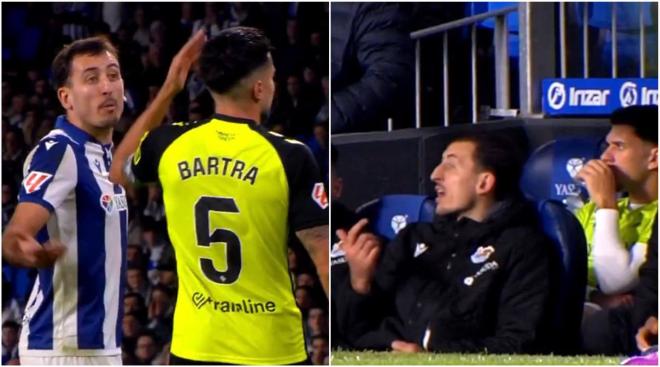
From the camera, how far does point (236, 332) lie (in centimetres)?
564

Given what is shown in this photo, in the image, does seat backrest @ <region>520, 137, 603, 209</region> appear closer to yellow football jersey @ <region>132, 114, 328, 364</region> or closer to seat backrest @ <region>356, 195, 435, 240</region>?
seat backrest @ <region>356, 195, 435, 240</region>

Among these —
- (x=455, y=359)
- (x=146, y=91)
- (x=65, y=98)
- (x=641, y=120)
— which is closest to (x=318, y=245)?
(x=65, y=98)

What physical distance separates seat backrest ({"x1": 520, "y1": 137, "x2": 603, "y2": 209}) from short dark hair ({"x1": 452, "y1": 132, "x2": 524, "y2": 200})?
93mm

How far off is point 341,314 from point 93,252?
246 centimetres

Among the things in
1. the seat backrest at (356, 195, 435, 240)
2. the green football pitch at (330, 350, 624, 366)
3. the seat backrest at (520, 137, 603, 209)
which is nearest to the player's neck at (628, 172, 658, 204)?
the seat backrest at (520, 137, 603, 209)

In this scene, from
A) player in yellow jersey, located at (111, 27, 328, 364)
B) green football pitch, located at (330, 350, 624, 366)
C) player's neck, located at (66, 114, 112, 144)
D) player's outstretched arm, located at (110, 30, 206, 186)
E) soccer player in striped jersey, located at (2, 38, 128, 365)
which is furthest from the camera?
green football pitch, located at (330, 350, 624, 366)

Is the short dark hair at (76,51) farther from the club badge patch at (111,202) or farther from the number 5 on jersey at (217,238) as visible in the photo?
the number 5 on jersey at (217,238)

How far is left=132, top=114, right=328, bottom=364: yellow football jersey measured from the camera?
561 cm

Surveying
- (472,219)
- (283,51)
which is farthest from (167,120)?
(472,219)

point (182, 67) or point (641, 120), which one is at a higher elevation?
point (182, 67)

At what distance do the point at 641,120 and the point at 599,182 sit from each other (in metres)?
0.38

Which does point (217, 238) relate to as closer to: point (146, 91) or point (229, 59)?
point (229, 59)

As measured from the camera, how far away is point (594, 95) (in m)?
8.05

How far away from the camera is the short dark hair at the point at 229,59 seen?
223 inches
